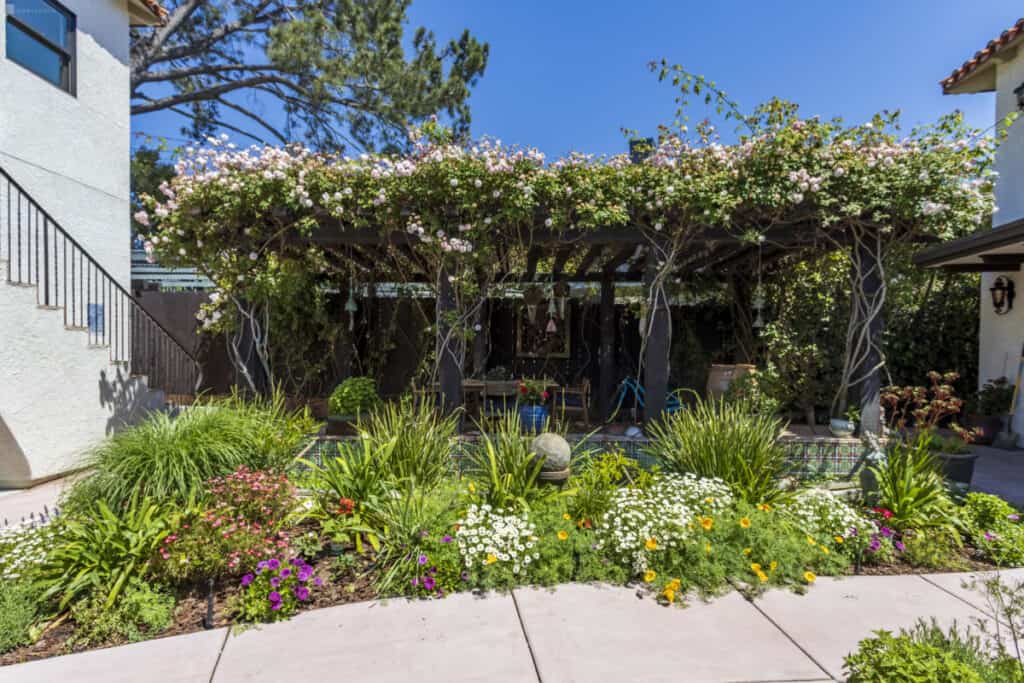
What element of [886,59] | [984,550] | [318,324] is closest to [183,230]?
[318,324]

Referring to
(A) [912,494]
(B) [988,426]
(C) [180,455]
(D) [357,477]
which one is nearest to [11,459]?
(C) [180,455]

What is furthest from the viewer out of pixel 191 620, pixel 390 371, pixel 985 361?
pixel 390 371

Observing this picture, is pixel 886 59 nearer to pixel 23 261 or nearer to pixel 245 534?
pixel 245 534

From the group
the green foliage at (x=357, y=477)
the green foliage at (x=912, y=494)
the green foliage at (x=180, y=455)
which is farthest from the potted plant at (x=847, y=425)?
the green foliage at (x=180, y=455)

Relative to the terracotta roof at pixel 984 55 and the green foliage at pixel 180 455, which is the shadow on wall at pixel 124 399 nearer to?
the green foliage at pixel 180 455

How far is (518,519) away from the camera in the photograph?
322 cm

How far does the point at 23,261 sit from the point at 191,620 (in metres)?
4.91

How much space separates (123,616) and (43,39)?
6673mm

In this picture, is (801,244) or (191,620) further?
(801,244)

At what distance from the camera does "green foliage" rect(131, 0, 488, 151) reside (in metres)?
8.95

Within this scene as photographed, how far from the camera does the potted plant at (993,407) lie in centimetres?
630

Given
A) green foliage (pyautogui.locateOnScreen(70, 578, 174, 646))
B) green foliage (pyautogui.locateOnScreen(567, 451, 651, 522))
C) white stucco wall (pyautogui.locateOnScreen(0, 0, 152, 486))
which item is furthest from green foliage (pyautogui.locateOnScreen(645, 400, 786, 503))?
white stucco wall (pyautogui.locateOnScreen(0, 0, 152, 486))

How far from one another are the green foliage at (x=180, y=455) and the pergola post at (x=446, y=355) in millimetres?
1447

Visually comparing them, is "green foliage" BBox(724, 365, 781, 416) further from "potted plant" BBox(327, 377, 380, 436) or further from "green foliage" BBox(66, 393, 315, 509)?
"green foliage" BBox(66, 393, 315, 509)
